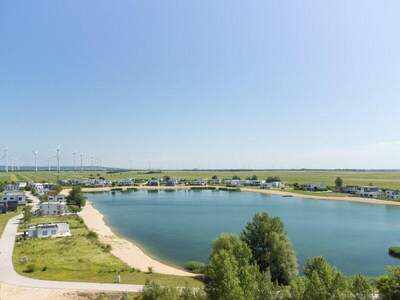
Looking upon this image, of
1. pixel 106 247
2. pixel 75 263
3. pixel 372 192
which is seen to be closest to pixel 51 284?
pixel 75 263

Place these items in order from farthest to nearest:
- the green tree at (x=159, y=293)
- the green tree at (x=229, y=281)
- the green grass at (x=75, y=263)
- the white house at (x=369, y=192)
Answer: the white house at (x=369, y=192) < the green grass at (x=75, y=263) < the green tree at (x=159, y=293) < the green tree at (x=229, y=281)

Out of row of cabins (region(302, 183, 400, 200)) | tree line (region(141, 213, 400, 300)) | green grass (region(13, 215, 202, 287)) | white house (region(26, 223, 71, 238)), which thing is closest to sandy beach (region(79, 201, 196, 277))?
green grass (region(13, 215, 202, 287))

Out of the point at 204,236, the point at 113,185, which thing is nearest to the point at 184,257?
the point at 204,236

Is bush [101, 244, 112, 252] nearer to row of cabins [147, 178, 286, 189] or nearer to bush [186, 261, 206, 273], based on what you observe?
bush [186, 261, 206, 273]

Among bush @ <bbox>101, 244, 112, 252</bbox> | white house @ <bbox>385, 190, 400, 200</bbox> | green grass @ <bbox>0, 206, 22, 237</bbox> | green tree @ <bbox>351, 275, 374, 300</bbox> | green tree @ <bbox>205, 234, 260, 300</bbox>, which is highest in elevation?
green tree @ <bbox>205, 234, 260, 300</bbox>

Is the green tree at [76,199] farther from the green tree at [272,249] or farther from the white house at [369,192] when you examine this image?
the white house at [369,192]

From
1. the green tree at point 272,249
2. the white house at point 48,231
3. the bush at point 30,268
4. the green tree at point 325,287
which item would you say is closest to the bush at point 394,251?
the green tree at point 272,249
